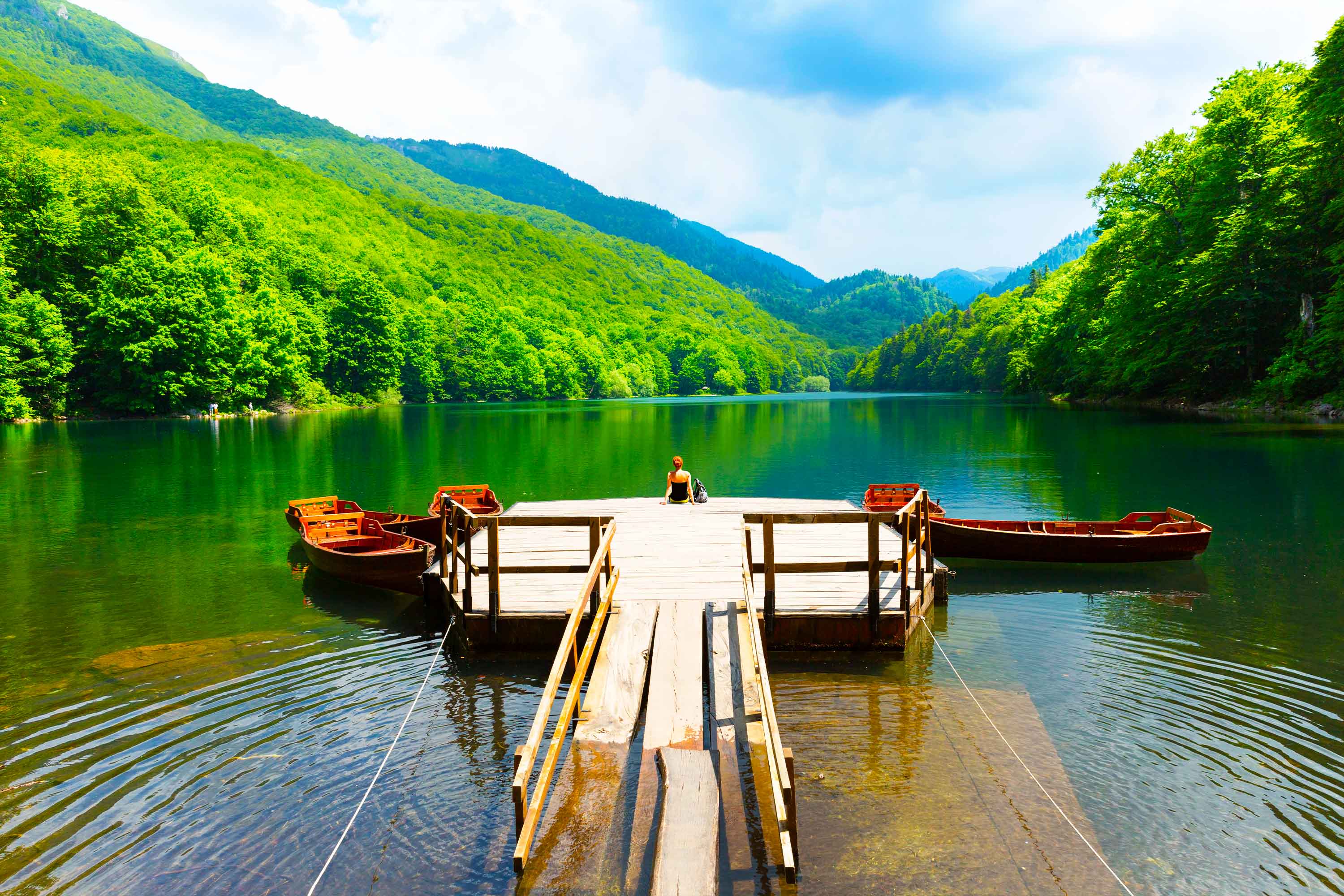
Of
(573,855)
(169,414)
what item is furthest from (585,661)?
(169,414)

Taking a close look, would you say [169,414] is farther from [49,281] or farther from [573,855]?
[573,855]

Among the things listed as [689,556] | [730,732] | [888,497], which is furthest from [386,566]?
[888,497]

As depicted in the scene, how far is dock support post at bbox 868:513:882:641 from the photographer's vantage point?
10.8 metres

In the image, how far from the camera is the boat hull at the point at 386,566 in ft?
47.7

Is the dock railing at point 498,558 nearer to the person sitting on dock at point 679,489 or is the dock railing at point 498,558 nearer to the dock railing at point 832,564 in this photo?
the dock railing at point 832,564

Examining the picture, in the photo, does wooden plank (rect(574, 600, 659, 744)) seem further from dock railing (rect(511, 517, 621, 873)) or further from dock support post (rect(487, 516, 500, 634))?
dock support post (rect(487, 516, 500, 634))

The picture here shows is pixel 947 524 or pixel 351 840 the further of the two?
pixel 947 524

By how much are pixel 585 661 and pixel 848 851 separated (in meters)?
3.39

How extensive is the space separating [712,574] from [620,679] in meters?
3.60

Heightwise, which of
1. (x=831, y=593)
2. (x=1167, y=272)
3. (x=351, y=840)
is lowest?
(x=351, y=840)

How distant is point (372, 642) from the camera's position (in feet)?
41.4

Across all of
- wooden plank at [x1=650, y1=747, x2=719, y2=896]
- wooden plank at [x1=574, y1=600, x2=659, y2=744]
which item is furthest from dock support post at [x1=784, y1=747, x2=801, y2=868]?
wooden plank at [x1=574, y1=600, x2=659, y2=744]

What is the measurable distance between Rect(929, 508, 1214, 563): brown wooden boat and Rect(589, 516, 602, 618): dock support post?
8401 mm

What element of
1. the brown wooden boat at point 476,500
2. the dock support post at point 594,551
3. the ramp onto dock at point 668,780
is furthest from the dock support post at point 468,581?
the brown wooden boat at point 476,500
